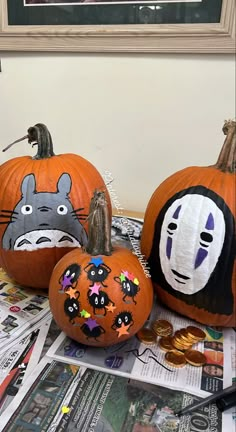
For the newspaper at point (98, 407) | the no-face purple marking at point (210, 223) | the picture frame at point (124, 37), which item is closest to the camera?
the newspaper at point (98, 407)

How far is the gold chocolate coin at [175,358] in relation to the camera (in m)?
0.49

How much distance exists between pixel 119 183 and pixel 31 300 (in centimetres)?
49

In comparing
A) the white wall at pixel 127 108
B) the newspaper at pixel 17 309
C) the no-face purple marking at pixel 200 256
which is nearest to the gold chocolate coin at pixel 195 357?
the no-face purple marking at pixel 200 256

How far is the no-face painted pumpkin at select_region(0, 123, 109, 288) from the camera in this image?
0.57 metres

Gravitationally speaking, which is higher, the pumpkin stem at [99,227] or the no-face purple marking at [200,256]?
the pumpkin stem at [99,227]

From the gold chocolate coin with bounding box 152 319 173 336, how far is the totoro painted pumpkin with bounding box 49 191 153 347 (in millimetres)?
49

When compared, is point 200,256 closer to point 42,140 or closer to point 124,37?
point 42,140

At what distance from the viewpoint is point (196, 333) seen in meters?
0.54

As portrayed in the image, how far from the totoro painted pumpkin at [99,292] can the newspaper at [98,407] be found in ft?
0.18

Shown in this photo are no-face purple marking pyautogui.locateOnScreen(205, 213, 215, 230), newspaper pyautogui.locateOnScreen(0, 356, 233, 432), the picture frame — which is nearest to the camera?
newspaper pyautogui.locateOnScreen(0, 356, 233, 432)

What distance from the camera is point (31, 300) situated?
0.62 metres

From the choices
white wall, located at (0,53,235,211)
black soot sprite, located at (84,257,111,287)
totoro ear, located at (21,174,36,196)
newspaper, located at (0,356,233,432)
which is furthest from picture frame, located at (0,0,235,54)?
newspaper, located at (0,356,233,432)

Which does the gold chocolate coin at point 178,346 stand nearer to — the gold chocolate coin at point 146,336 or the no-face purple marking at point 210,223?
the gold chocolate coin at point 146,336

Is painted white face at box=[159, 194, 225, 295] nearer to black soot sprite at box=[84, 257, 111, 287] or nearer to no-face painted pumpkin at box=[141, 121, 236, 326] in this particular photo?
no-face painted pumpkin at box=[141, 121, 236, 326]
